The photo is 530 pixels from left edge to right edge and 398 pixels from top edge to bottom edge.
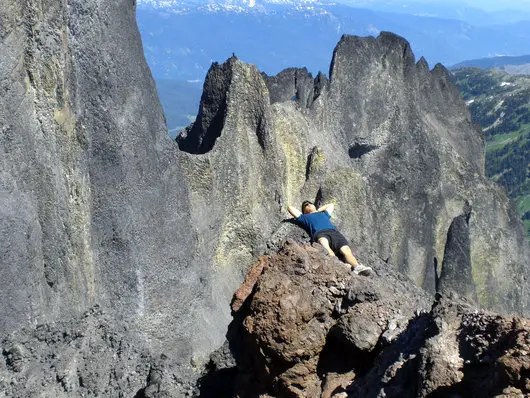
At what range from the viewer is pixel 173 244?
38.0 ft

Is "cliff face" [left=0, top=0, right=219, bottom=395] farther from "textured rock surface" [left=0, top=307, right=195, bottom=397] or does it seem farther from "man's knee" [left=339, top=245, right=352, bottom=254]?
"man's knee" [left=339, top=245, right=352, bottom=254]

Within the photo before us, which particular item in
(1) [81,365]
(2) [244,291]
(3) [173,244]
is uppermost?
(2) [244,291]

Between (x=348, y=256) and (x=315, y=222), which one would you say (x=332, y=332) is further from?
(x=315, y=222)

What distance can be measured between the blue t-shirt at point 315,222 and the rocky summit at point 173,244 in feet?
0.98

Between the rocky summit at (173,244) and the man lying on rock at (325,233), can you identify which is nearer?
the rocky summit at (173,244)

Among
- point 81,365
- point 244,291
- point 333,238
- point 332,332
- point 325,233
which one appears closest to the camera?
point 332,332

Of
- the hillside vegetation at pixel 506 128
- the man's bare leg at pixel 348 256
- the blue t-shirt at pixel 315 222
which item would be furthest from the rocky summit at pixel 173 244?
the hillside vegetation at pixel 506 128

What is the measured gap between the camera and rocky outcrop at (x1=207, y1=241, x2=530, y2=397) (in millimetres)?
6266

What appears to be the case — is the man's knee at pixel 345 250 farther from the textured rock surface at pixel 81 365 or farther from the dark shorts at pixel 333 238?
the textured rock surface at pixel 81 365

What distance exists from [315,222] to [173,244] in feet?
8.00

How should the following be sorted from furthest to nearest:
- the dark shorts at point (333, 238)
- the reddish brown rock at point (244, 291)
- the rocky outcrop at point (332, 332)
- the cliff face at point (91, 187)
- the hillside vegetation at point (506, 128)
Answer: the hillside vegetation at point (506, 128) → the dark shorts at point (333, 238) → the cliff face at point (91, 187) → the reddish brown rock at point (244, 291) → the rocky outcrop at point (332, 332)

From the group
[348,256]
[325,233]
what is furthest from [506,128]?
[348,256]

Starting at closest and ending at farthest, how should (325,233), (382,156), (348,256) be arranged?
(348,256), (325,233), (382,156)

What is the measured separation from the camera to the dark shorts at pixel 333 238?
398 inches
